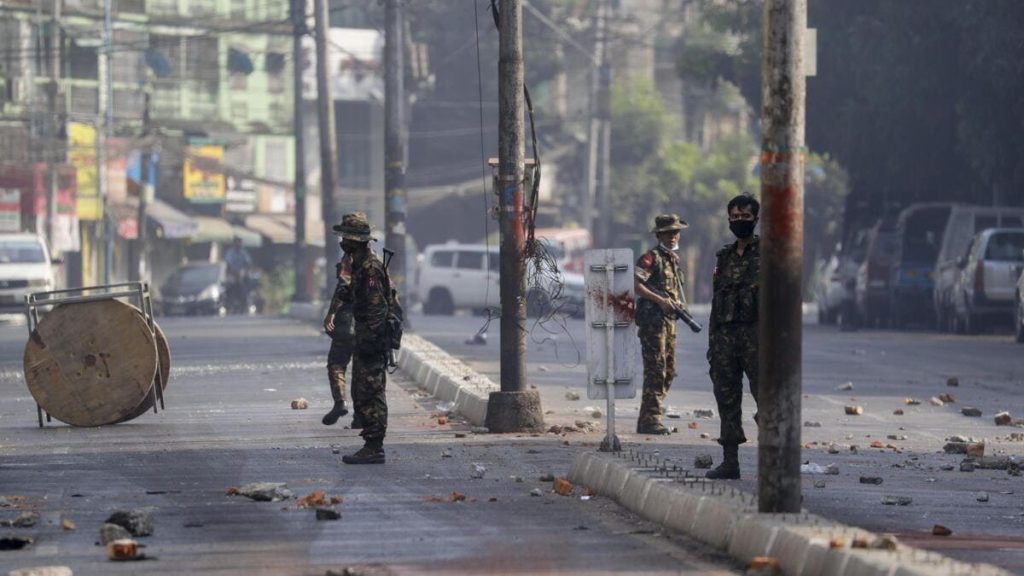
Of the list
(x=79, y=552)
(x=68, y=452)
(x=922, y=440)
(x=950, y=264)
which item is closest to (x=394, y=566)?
(x=79, y=552)

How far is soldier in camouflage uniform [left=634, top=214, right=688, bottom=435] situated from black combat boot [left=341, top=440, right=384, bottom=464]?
8.53ft

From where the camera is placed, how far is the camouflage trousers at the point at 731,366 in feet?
36.4

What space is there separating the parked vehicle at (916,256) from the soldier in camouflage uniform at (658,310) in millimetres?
23472

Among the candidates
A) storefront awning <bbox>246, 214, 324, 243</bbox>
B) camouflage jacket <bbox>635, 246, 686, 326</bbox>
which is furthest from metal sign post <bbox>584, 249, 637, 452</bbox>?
storefront awning <bbox>246, 214, 324, 243</bbox>

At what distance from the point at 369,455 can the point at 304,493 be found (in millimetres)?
1746

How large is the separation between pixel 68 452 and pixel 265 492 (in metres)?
3.43

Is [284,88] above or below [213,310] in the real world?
above

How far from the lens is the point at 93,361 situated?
624 inches

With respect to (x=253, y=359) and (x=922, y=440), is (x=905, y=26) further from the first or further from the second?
(x=922, y=440)

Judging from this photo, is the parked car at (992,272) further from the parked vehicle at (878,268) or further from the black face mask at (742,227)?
the black face mask at (742,227)

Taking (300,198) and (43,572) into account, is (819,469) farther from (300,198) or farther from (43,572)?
(300,198)

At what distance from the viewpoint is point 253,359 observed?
26.0m

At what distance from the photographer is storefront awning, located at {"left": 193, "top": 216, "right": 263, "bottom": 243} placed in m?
64.3

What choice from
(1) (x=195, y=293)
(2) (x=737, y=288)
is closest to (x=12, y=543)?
(2) (x=737, y=288)
